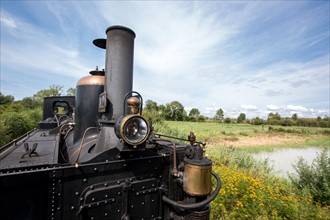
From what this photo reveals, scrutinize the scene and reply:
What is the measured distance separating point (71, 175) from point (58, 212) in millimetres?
A: 349

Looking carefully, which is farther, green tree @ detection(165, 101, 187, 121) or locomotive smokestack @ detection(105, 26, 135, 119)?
green tree @ detection(165, 101, 187, 121)

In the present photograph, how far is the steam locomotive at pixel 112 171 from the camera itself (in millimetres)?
1628

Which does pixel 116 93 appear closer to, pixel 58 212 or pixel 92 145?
pixel 92 145

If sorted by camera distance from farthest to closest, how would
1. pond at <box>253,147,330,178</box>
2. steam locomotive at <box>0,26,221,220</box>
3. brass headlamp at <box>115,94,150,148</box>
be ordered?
pond at <box>253,147,330,178</box> → brass headlamp at <box>115,94,150,148</box> → steam locomotive at <box>0,26,221,220</box>

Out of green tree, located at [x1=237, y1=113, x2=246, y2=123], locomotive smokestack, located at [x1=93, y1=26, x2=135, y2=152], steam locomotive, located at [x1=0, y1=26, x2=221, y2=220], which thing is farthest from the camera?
green tree, located at [x1=237, y1=113, x2=246, y2=123]

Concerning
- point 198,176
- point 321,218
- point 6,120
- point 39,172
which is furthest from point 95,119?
point 6,120

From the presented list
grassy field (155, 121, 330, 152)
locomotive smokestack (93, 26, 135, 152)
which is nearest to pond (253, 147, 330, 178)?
grassy field (155, 121, 330, 152)

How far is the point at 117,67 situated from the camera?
8.77 ft

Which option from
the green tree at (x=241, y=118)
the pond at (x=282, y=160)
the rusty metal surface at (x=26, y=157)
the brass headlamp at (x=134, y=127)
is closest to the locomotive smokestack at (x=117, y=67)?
the brass headlamp at (x=134, y=127)

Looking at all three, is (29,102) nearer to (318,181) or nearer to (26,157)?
(26,157)

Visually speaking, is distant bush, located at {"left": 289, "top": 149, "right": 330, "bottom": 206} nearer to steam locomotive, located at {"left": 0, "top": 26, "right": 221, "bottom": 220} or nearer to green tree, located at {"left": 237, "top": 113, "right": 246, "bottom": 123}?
steam locomotive, located at {"left": 0, "top": 26, "right": 221, "bottom": 220}

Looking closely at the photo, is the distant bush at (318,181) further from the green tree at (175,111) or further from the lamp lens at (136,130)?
the green tree at (175,111)

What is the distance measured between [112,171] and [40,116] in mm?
23244

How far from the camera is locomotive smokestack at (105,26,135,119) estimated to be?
265 centimetres
